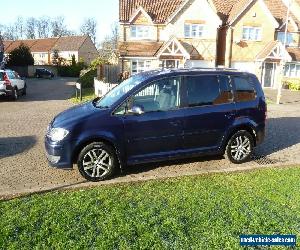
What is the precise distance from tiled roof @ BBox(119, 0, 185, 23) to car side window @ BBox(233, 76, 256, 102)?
23434 millimetres

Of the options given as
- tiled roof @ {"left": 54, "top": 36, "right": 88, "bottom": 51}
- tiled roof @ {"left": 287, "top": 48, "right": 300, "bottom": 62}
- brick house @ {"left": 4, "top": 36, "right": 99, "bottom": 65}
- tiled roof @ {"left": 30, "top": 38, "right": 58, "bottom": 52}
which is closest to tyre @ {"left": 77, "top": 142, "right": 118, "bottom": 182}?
tiled roof @ {"left": 287, "top": 48, "right": 300, "bottom": 62}

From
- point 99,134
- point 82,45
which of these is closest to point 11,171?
point 99,134

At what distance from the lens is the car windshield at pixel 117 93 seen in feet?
20.6

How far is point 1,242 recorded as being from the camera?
3895 mm

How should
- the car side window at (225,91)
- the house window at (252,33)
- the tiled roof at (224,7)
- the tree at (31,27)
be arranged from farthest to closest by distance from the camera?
the tree at (31,27) → the tiled roof at (224,7) → the house window at (252,33) → the car side window at (225,91)

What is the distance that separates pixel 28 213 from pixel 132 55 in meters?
25.0

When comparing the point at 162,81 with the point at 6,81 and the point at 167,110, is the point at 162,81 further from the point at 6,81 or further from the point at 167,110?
the point at 6,81

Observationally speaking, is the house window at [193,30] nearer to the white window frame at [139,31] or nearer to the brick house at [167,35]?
the brick house at [167,35]

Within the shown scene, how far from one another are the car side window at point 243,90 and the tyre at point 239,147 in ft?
2.47

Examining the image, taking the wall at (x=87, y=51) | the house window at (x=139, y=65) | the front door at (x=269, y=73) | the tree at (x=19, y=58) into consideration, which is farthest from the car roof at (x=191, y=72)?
the wall at (x=87, y=51)

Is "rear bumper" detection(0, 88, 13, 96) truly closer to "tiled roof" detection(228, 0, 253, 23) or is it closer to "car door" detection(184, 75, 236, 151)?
"car door" detection(184, 75, 236, 151)

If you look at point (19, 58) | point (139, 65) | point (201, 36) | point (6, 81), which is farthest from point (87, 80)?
point (19, 58)

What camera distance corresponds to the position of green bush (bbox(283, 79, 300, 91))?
1119 inches

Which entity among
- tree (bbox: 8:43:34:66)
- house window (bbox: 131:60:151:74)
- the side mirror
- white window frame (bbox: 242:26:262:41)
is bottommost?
the side mirror
